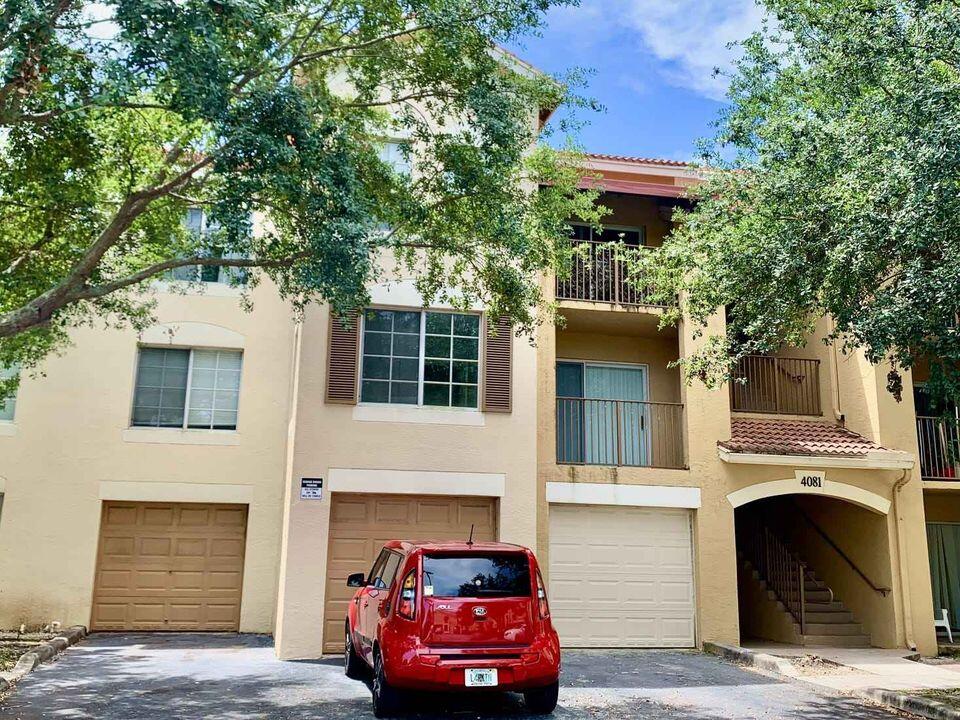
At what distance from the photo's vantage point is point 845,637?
1483cm

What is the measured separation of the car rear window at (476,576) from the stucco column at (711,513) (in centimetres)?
625

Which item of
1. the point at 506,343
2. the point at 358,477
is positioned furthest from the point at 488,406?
the point at 358,477

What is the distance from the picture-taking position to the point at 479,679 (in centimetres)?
801

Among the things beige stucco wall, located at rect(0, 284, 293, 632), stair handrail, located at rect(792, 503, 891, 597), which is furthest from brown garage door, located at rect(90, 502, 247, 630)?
stair handrail, located at rect(792, 503, 891, 597)

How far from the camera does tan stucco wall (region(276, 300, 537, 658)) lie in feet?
40.9

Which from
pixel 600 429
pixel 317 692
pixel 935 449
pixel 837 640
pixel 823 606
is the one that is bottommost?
pixel 317 692

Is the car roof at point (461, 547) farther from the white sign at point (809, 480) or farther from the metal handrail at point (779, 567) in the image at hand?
the metal handrail at point (779, 567)

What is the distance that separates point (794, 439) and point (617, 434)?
10.4ft

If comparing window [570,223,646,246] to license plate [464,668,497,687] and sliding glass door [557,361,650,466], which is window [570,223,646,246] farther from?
license plate [464,668,497,687]

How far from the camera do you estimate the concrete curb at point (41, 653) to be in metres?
10.1

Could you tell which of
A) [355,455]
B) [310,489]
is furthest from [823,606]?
[310,489]

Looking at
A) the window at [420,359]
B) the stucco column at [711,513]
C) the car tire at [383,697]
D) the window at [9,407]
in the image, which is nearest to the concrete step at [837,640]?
the stucco column at [711,513]

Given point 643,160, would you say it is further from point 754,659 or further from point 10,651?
point 10,651

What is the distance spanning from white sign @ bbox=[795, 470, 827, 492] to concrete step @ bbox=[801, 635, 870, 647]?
8.44 feet
